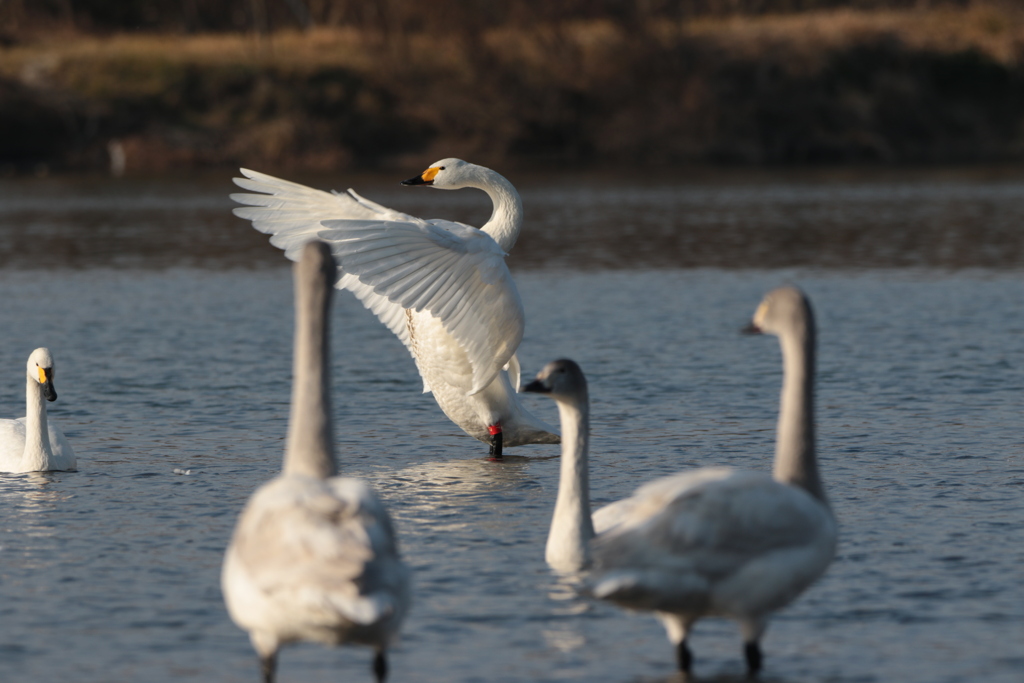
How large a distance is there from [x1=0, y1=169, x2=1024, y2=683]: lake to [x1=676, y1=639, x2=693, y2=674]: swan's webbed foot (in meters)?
0.08

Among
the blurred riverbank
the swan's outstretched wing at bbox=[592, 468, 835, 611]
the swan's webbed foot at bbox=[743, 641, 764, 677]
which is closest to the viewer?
the swan's outstretched wing at bbox=[592, 468, 835, 611]

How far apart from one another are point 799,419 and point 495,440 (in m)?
4.58

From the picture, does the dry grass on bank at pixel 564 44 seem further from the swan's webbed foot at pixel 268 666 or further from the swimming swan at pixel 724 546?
the swan's webbed foot at pixel 268 666

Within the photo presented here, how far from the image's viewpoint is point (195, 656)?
588 cm

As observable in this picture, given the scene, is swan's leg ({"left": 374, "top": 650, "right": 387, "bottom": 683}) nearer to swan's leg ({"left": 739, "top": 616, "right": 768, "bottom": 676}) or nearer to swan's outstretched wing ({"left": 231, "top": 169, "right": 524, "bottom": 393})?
swan's leg ({"left": 739, "top": 616, "right": 768, "bottom": 676})

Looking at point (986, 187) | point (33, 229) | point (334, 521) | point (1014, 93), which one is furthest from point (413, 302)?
point (1014, 93)

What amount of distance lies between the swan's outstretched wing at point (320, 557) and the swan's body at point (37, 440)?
4562mm

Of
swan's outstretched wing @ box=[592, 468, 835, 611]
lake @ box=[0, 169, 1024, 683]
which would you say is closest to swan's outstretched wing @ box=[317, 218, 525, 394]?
lake @ box=[0, 169, 1024, 683]

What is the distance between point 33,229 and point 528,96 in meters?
22.4

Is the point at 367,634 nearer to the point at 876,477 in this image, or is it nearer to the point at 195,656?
the point at 195,656

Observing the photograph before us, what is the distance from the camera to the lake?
596cm

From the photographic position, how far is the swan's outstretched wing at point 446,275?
9031mm

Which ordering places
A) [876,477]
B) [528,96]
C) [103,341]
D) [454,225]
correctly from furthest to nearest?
[528,96] < [103,341] < [454,225] < [876,477]

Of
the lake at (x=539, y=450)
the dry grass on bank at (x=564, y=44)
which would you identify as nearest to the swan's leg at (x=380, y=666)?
the lake at (x=539, y=450)
